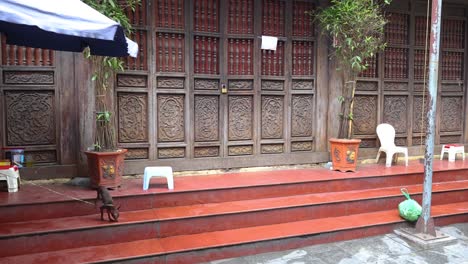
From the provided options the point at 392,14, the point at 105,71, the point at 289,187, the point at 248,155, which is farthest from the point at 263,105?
the point at 392,14

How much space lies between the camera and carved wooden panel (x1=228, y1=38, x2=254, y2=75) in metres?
5.55

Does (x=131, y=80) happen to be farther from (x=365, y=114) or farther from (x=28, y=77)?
(x=365, y=114)

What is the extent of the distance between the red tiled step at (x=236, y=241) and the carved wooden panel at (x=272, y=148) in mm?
1667

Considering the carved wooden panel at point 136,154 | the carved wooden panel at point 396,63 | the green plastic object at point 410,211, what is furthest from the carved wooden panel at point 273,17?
the green plastic object at point 410,211

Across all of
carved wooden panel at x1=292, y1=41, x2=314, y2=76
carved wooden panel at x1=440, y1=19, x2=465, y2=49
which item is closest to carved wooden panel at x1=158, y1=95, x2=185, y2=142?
carved wooden panel at x1=292, y1=41, x2=314, y2=76

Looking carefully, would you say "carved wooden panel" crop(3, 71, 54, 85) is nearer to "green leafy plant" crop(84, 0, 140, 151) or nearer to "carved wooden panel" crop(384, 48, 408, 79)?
"green leafy plant" crop(84, 0, 140, 151)

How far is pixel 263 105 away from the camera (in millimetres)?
5766

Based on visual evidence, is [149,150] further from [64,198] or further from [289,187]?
[289,187]

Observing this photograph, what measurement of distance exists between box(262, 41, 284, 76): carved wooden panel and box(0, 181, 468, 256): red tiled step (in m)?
2.02

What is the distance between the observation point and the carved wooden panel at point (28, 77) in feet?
14.7

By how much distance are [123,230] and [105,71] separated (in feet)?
6.19

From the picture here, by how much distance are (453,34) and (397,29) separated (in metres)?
1.29

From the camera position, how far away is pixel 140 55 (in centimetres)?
508

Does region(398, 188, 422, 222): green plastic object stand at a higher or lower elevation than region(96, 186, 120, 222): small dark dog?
lower
